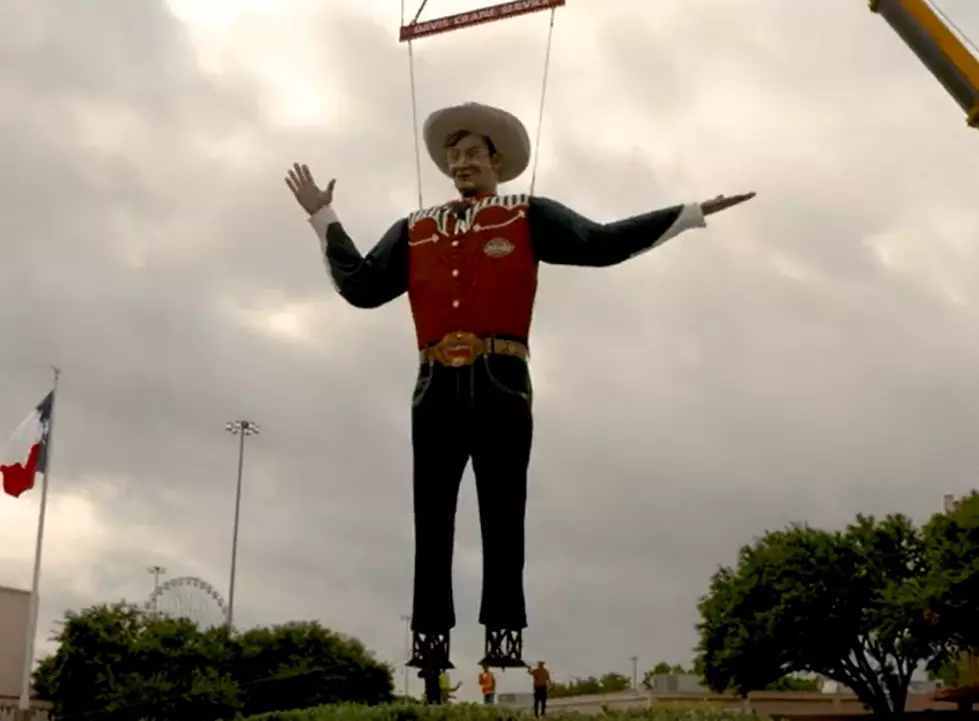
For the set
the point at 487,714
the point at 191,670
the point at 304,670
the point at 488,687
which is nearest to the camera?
the point at 487,714

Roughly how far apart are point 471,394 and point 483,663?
7.90 ft

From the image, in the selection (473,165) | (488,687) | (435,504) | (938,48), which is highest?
(938,48)

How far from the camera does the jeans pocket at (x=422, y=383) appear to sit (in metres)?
12.7

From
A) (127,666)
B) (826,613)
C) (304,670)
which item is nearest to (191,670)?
(127,666)

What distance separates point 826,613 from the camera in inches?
1282

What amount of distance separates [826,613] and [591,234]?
2232cm

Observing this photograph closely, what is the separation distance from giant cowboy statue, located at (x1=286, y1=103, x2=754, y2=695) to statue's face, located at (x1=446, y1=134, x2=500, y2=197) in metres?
0.01

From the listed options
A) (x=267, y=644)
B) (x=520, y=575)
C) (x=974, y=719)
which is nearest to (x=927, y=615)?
(x=974, y=719)

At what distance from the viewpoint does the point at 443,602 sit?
12477mm

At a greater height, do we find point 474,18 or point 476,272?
point 474,18

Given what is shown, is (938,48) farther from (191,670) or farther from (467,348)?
(191,670)

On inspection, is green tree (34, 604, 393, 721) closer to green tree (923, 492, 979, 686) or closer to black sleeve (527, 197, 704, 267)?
green tree (923, 492, 979, 686)

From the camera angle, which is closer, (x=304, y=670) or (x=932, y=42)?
(x=932, y=42)

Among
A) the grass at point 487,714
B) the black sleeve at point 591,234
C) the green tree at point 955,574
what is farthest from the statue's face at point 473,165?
the green tree at point 955,574
